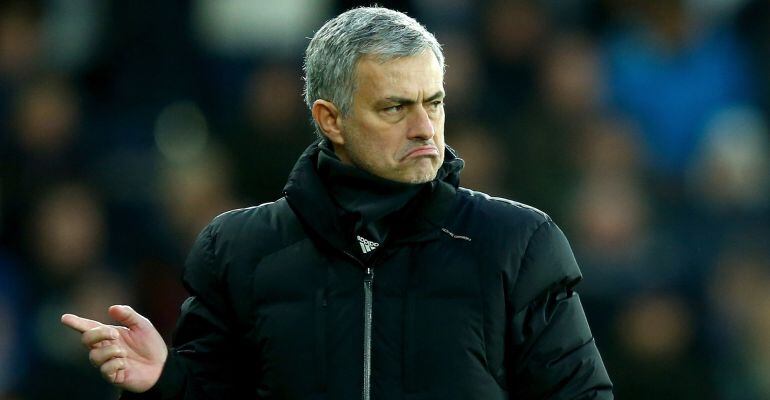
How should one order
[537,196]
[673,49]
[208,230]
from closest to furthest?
[208,230]
[537,196]
[673,49]

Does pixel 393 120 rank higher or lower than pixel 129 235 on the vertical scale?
higher

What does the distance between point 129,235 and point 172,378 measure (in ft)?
9.66

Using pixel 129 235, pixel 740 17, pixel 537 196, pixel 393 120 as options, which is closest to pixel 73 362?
pixel 129 235

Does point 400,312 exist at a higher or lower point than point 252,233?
lower

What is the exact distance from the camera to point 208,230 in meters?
3.38

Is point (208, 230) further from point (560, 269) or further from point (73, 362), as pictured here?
point (73, 362)

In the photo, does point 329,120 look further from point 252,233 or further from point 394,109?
point 252,233

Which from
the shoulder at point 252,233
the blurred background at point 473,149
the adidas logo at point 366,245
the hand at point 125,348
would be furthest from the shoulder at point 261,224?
the blurred background at point 473,149

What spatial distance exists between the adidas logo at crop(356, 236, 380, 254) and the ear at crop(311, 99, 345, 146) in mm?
244

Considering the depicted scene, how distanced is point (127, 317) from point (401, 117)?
2.24ft

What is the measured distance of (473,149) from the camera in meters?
6.24

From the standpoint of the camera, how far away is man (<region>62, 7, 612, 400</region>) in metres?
3.12

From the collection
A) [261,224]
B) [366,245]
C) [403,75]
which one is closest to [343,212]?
[366,245]

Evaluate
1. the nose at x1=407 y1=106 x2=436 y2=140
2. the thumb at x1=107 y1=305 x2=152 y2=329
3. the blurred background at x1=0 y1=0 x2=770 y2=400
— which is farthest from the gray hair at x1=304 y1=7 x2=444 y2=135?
the blurred background at x1=0 y1=0 x2=770 y2=400
